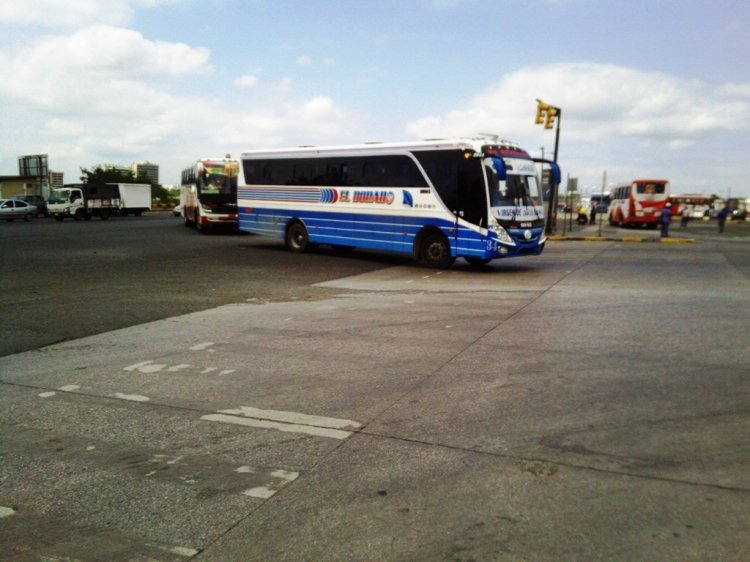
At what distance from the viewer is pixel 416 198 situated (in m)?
16.8

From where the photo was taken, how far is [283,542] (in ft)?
10.3

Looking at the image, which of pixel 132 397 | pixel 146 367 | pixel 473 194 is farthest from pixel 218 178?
pixel 132 397

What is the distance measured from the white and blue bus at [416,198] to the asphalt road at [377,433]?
564 cm

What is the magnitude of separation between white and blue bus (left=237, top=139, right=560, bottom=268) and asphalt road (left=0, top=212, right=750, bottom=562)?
5.64 m

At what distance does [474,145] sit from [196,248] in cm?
1106

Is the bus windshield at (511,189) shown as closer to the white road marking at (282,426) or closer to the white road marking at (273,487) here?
the white road marking at (282,426)

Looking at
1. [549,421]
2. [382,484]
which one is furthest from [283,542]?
[549,421]

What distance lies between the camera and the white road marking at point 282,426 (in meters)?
4.62

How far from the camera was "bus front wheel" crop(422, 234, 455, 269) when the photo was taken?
16438mm

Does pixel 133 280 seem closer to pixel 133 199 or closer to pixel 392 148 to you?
pixel 392 148

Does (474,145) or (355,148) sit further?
(355,148)

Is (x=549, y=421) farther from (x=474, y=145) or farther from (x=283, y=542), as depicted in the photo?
(x=474, y=145)

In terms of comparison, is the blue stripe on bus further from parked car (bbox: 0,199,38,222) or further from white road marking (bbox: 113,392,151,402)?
parked car (bbox: 0,199,38,222)

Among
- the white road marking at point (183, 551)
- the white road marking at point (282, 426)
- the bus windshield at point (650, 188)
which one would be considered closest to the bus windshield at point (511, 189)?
the white road marking at point (282, 426)
